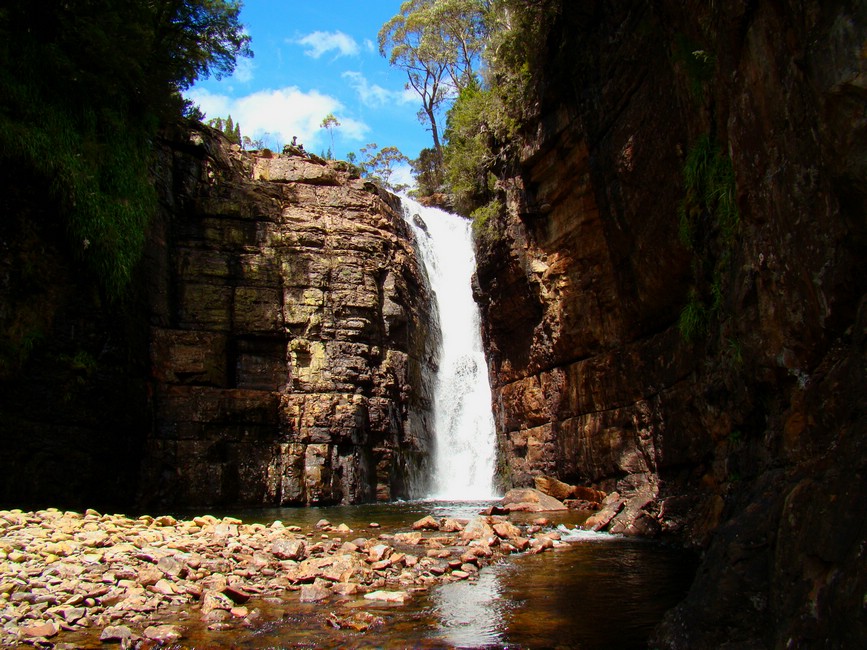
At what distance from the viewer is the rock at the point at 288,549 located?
8125 mm

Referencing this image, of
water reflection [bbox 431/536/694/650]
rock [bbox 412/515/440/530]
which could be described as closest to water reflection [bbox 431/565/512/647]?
water reflection [bbox 431/536/694/650]

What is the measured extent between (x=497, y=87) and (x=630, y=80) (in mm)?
7951

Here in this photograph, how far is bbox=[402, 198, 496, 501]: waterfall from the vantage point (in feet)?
73.5

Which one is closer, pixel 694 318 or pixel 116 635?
pixel 116 635

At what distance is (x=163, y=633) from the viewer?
17.4 feet

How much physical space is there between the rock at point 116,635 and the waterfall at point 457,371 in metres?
15.4

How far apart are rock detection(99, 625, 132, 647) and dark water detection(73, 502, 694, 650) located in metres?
0.48

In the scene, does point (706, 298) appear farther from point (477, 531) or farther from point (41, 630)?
point (41, 630)

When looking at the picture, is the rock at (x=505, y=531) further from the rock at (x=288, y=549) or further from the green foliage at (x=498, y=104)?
the green foliage at (x=498, y=104)

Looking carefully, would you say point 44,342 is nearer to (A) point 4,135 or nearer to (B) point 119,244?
(B) point 119,244

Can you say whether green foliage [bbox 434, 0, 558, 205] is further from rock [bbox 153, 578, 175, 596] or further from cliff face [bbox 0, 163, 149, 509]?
rock [bbox 153, 578, 175, 596]

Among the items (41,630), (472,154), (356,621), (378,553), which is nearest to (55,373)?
(378,553)

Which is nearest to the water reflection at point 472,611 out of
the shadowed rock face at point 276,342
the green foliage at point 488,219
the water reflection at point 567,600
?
the water reflection at point 567,600

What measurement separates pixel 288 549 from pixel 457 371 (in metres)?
17.2
